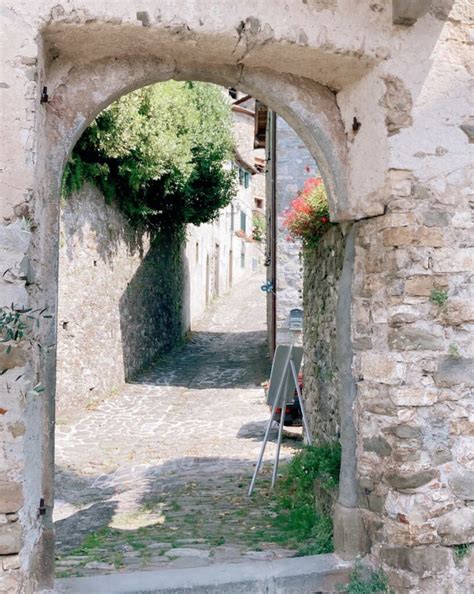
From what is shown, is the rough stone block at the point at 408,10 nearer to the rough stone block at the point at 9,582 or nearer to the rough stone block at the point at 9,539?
the rough stone block at the point at 9,539

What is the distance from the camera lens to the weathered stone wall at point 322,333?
5.16m

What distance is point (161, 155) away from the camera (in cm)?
1088

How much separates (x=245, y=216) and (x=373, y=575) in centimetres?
2876

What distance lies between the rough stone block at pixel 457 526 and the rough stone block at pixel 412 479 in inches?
8.2

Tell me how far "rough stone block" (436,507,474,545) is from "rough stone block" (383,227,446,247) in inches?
54.4

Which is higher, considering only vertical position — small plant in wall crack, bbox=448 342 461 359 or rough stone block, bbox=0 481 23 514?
small plant in wall crack, bbox=448 342 461 359

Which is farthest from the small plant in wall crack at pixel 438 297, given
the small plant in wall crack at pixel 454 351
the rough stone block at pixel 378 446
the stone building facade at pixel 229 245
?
the stone building facade at pixel 229 245

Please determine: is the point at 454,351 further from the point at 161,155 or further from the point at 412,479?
the point at 161,155

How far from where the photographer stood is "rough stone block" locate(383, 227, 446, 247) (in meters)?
3.41

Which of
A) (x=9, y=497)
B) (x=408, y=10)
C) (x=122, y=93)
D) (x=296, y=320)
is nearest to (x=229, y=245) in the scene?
(x=296, y=320)

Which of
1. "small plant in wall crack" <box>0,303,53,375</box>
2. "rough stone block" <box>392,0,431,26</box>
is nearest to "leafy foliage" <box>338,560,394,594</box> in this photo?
"small plant in wall crack" <box>0,303,53,375</box>

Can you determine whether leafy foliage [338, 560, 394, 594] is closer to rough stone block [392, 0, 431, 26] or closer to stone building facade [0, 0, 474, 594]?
stone building facade [0, 0, 474, 594]

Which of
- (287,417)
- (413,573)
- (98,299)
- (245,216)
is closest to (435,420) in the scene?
(413,573)

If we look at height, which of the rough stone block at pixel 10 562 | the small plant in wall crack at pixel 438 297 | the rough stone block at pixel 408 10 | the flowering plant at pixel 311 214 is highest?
the rough stone block at pixel 408 10
